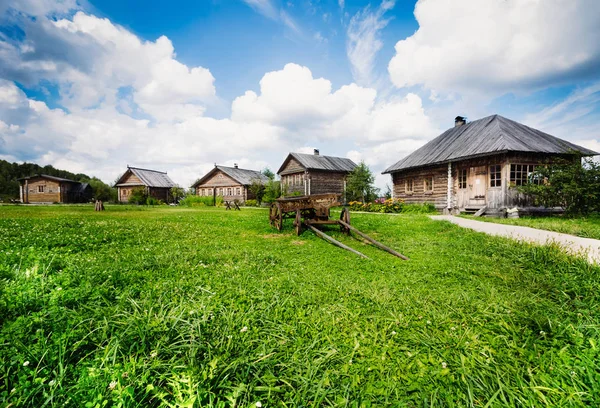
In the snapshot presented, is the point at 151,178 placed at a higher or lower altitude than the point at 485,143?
higher

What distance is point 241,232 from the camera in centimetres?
893

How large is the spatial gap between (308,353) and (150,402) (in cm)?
135

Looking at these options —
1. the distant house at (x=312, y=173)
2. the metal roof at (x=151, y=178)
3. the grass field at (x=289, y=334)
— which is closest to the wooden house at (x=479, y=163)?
the distant house at (x=312, y=173)

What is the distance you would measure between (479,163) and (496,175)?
48.3 inches

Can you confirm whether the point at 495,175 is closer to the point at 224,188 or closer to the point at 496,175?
the point at 496,175

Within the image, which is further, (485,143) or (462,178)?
(462,178)

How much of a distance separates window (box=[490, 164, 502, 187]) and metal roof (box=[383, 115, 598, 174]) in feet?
4.59

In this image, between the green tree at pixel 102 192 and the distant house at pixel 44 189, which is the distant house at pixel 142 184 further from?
the distant house at pixel 44 189

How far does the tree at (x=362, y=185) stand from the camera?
88.4 ft

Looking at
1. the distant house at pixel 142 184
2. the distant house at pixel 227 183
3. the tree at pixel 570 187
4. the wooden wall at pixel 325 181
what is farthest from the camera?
the distant house at pixel 142 184

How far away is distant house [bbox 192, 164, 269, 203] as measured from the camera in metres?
36.9

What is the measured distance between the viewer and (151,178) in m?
42.6

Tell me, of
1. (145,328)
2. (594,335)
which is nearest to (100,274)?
(145,328)

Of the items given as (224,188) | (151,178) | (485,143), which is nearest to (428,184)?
(485,143)
